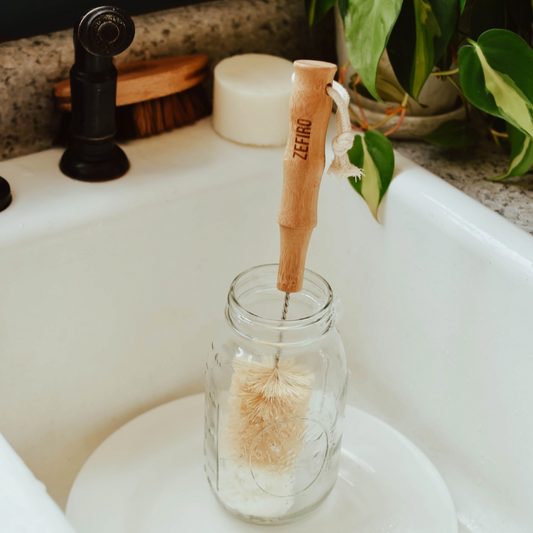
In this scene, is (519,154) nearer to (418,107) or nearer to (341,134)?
(418,107)

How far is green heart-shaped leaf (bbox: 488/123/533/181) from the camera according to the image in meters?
0.57

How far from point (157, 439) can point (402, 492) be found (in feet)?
0.75

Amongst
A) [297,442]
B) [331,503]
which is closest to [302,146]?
[297,442]

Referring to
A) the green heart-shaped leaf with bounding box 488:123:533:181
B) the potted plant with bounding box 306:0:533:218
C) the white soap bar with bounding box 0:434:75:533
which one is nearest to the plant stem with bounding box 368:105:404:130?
the potted plant with bounding box 306:0:533:218

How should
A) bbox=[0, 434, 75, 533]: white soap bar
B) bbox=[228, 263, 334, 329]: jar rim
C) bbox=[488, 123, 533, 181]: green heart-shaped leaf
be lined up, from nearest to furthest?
bbox=[0, 434, 75, 533]: white soap bar, bbox=[228, 263, 334, 329]: jar rim, bbox=[488, 123, 533, 181]: green heart-shaped leaf

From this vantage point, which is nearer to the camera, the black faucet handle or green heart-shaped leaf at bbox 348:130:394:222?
the black faucet handle

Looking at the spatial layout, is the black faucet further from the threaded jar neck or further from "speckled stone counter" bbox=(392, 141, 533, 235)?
"speckled stone counter" bbox=(392, 141, 533, 235)

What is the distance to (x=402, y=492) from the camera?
557mm

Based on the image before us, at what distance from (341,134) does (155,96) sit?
30 cm

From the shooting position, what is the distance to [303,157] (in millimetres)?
378

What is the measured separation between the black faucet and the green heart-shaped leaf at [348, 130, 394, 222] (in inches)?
8.5

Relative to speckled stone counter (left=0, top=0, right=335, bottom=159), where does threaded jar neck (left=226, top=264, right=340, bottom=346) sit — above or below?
below

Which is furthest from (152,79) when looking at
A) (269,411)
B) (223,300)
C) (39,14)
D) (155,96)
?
(269,411)

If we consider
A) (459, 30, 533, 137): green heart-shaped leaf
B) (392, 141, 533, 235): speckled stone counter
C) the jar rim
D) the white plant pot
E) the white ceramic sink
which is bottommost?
the white ceramic sink
